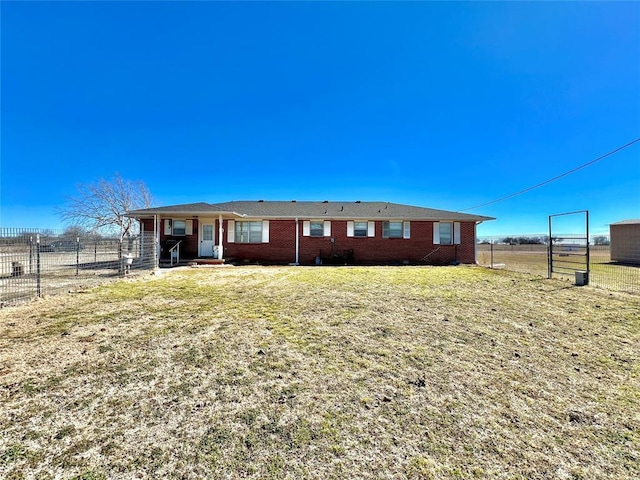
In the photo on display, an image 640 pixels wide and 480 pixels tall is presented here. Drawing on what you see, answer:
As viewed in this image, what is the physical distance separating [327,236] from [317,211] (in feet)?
5.97

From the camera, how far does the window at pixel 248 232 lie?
1636 cm

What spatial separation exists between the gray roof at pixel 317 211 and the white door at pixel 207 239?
1.20 metres

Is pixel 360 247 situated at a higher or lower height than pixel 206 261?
higher

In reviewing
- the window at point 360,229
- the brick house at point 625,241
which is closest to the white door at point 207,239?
the window at point 360,229

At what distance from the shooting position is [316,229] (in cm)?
1666

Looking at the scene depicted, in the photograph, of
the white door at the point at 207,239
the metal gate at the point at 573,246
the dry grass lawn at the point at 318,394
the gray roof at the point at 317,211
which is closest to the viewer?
the dry grass lawn at the point at 318,394

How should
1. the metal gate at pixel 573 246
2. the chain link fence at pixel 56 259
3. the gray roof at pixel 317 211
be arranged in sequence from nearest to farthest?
the chain link fence at pixel 56 259 → the metal gate at pixel 573 246 → the gray roof at pixel 317 211

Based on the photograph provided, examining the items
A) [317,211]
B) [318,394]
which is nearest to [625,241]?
[317,211]

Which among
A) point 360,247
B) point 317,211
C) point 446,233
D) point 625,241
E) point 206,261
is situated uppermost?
point 317,211

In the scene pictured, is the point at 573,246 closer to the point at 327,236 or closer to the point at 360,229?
the point at 360,229

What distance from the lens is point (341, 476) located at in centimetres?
172

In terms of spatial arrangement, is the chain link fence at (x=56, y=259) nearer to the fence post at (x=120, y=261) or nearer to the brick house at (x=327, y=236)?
the fence post at (x=120, y=261)

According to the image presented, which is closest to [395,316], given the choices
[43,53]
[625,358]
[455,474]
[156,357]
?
[625,358]

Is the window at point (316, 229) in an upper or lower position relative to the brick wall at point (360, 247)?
upper
